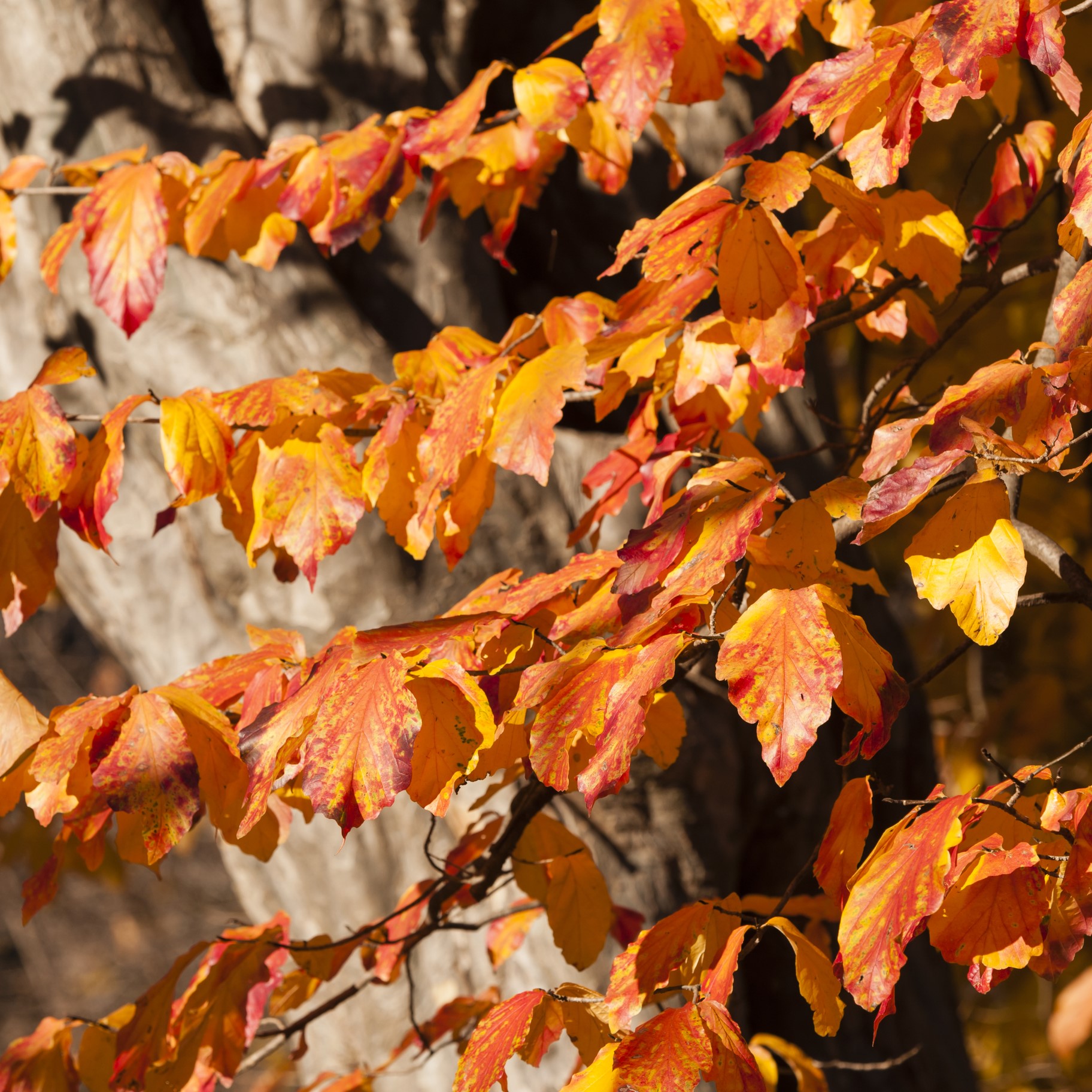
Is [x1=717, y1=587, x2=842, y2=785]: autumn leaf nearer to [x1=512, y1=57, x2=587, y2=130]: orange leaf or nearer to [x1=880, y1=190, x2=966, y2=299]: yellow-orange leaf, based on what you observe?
[x1=880, y1=190, x2=966, y2=299]: yellow-orange leaf

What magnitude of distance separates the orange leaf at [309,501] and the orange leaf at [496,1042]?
1.59 ft

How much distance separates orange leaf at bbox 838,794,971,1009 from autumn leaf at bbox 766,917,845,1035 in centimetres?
6

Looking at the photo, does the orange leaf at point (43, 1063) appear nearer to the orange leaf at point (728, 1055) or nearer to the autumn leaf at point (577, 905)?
the autumn leaf at point (577, 905)

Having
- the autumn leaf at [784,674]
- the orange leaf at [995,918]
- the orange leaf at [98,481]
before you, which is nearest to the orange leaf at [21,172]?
the orange leaf at [98,481]

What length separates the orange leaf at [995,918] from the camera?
830 millimetres

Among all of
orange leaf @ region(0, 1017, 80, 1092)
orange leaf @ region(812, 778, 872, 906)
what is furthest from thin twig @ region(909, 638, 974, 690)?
orange leaf @ region(0, 1017, 80, 1092)

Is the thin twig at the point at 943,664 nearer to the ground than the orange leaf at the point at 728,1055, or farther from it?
farther from it

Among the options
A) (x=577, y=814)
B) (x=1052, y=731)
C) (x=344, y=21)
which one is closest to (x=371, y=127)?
(x=344, y=21)

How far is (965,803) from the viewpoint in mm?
829

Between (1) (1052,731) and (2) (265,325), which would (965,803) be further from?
(1) (1052,731)

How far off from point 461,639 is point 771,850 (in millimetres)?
1288

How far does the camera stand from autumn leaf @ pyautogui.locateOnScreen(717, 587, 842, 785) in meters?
0.71

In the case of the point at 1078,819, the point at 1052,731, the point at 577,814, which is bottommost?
the point at 1052,731

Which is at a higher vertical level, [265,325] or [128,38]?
[128,38]
